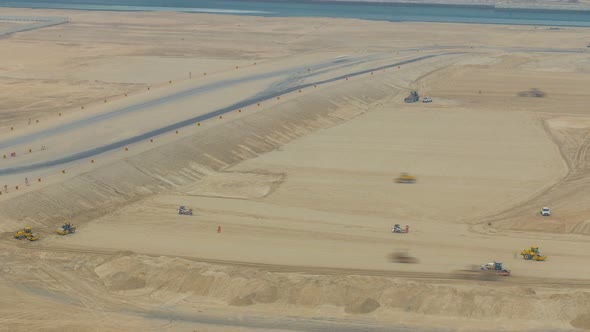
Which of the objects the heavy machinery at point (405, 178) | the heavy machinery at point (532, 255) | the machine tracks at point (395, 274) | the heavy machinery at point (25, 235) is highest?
the heavy machinery at point (405, 178)

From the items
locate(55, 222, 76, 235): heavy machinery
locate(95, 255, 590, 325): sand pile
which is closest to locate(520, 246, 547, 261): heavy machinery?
locate(95, 255, 590, 325): sand pile

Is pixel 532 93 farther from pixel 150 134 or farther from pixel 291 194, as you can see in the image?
pixel 150 134

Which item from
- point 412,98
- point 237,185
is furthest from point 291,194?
point 412,98

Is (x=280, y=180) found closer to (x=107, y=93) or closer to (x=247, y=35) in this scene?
(x=107, y=93)

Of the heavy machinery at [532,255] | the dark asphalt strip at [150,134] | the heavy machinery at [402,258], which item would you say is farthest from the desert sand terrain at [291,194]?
the heavy machinery at [402,258]

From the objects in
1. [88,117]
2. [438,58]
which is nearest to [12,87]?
[88,117]

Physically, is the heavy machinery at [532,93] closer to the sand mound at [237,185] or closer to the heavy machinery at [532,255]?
the sand mound at [237,185]
